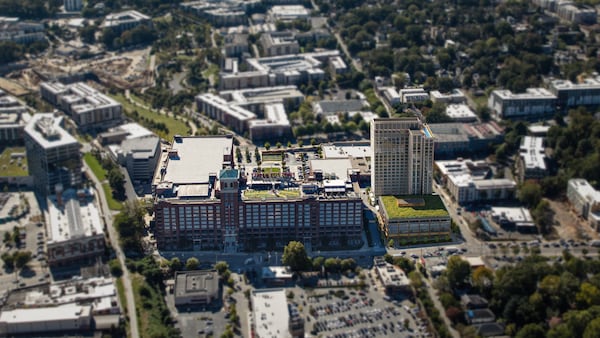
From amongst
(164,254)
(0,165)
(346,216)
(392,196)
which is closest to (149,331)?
(164,254)

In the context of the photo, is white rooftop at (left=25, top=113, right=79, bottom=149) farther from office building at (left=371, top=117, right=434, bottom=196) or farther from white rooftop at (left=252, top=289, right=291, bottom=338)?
office building at (left=371, top=117, right=434, bottom=196)

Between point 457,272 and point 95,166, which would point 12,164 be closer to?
point 95,166

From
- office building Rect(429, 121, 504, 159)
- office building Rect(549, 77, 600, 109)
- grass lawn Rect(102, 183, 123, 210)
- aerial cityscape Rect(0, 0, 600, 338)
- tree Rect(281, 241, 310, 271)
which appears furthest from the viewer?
office building Rect(549, 77, 600, 109)

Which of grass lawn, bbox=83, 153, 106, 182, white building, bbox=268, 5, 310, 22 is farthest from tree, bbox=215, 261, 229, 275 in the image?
white building, bbox=268, 5, 310, 22

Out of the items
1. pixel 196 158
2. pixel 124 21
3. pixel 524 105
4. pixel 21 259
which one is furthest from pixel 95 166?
pixel 124 21

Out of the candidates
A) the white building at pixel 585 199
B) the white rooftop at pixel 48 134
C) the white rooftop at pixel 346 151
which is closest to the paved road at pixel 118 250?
the white rooftop at pixel 48 134

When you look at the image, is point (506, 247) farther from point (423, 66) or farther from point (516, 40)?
point (516, 40)
